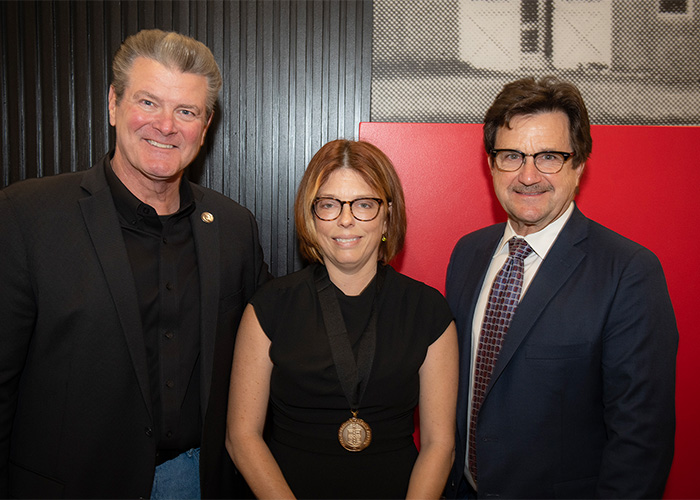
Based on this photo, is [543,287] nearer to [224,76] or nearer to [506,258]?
[506,258]

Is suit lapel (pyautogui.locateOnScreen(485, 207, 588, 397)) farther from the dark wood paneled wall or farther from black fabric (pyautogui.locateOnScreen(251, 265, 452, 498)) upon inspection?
the dark wood paneled wall

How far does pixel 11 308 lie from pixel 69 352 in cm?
22

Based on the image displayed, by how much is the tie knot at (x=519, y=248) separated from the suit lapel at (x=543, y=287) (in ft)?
0.32

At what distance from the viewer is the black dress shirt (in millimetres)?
1730

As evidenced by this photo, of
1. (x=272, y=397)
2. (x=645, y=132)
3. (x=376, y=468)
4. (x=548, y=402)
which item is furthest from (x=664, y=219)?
(x=272, y=397)

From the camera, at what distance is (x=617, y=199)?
2361 millimetres

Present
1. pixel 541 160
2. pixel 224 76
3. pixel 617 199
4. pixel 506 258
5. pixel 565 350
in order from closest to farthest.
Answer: pixel 565 350
pixel 541 160
pixel 506 258
pixel 617 199
pixel 224 76

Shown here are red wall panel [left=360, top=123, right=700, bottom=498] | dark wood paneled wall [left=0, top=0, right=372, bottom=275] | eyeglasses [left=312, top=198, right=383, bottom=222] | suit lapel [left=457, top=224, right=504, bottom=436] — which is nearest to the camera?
eyeglasses [left=312, top=198, right=383, bottom=222]

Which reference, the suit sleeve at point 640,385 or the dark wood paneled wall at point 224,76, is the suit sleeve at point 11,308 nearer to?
the dark wood paneled wall at point 224,76

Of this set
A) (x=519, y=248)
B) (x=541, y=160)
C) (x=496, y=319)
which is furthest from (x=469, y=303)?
(x=541, y=160)

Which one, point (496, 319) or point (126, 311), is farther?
point (496, 319)

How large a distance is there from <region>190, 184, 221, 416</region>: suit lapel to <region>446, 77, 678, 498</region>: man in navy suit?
99 cm

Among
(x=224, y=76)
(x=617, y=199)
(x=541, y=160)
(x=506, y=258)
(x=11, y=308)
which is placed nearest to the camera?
(x=11, y=308)

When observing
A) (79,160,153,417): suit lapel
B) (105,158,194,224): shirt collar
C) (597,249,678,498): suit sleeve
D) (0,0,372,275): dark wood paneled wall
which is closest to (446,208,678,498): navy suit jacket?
(597,249,678,498): suit sleeve
